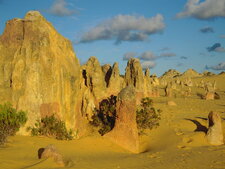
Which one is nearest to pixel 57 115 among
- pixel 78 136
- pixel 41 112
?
pixel 41 112

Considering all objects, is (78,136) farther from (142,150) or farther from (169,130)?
(169,130)

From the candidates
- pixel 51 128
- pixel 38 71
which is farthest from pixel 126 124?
pixel 38 71

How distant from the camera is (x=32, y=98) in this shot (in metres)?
10.5

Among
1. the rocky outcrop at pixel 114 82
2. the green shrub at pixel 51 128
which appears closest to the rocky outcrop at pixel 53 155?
the green shrub at pixel 51 128

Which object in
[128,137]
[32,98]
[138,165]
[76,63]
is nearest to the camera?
[138,165]

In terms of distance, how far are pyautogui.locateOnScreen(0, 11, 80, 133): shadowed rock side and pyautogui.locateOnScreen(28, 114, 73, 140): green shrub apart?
0.26 meters

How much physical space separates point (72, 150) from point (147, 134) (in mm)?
4758

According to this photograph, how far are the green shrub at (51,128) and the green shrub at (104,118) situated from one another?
233cm

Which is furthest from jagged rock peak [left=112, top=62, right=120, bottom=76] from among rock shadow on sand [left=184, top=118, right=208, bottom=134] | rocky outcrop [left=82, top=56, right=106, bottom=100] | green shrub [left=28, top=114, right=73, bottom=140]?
green shrub [left=28, top=114, right=73, bottom=140]

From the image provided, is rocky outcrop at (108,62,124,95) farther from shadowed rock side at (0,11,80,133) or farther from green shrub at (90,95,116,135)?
shadowed rock side at (0,11,80,133)

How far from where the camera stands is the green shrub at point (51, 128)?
10.4 meters

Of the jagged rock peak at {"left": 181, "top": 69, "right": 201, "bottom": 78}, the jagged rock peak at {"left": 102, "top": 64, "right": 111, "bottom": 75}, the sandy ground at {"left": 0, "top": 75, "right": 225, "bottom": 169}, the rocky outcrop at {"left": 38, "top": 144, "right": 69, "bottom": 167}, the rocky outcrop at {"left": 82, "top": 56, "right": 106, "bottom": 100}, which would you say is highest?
the jagged rock peak at {"left": 181, "top": 69, "right": 201, "bottom": 78}

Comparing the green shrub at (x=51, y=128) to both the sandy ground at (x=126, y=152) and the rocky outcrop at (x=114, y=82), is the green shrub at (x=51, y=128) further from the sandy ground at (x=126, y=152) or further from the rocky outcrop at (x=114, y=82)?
the rocky outcrop at (x=114, y=82)

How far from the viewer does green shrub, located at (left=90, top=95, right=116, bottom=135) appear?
13059 millimetres
